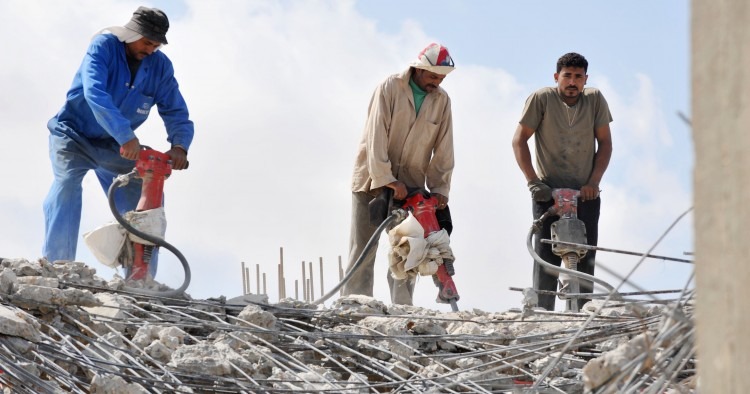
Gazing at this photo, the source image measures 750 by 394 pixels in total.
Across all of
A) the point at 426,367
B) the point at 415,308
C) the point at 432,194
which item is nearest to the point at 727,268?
the point at 426,367

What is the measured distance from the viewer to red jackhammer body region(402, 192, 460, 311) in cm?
580

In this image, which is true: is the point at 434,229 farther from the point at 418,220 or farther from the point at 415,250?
the point at 415,250

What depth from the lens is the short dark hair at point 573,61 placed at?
613cm

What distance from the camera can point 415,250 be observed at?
567 cm

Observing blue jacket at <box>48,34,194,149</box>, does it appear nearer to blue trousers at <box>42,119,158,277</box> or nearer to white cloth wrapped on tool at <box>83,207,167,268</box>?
blue trousers at <box>42,119,158,277</box>

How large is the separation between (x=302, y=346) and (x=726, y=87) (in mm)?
2967

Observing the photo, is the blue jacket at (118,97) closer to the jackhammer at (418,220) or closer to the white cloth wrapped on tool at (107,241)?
the white cloth wrapped on tool at (107,241)

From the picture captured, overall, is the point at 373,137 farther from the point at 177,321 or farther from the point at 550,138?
the point at 177,321

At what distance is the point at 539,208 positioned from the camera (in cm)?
600

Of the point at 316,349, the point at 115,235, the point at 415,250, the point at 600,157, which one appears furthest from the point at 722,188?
the point at 600,157

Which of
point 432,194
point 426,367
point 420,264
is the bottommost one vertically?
point 426,367

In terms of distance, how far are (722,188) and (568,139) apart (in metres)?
4.78

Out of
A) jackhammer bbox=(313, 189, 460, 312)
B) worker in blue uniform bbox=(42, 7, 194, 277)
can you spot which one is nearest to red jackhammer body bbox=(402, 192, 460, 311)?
jackhammer bbox=(313, 189, 460, 312)

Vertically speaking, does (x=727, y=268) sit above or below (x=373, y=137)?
below
